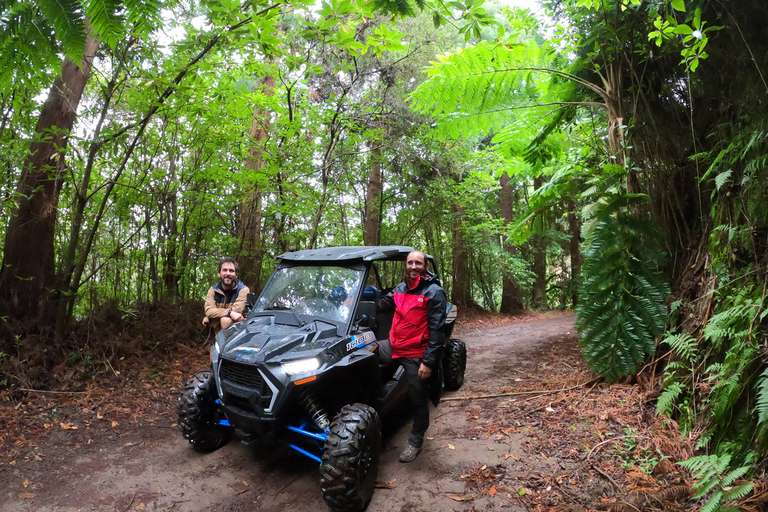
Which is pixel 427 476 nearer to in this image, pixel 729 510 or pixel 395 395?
pixel 395 395

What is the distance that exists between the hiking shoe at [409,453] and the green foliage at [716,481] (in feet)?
6.80

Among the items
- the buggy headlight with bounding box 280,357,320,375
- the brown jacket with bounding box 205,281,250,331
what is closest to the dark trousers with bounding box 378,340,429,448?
the buggy headlight with bounding box 280,357,320,375

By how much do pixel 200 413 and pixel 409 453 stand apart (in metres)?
2.03

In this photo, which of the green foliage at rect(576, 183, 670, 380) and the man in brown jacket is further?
the man in brown jacket

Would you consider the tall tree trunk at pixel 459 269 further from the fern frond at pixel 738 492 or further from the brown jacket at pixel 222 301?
the fern frond at pixel 738 492

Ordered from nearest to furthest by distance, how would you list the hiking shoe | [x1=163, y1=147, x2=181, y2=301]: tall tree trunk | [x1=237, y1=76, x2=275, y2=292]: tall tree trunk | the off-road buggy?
1. the off-road buggy
2. the hiking shoe
3. [x1=163, y1=147, x2=181, y2=301]: tall tree trunk
4. [x1=237, y1=76, x2=275, y2=292]: tall tree trunk

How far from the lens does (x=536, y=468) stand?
130 inches

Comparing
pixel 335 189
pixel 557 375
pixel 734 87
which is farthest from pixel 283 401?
pixel 335 189

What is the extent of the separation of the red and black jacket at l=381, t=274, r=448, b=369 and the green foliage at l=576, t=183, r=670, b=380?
1532 mm

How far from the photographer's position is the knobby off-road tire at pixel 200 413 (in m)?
3.83

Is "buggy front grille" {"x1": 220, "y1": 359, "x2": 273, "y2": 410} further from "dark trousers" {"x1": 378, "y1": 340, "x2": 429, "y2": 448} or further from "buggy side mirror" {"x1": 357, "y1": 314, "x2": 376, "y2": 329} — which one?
"dark trousers" {"x1": 378, "y1": 340, "x2": 429, "y2": 448}

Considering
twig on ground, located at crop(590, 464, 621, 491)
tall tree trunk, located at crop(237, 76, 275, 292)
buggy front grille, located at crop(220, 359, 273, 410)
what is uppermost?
tall tree trunk, located at crop(237, 76, 275, 292)

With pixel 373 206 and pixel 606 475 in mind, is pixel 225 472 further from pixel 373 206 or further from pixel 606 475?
pixel 373 206

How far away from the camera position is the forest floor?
9.95 feet
